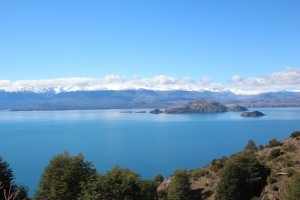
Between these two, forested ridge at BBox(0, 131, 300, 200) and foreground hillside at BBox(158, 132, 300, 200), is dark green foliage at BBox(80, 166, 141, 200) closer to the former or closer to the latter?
forested ridge at BBox(0, 131, 300, 200)

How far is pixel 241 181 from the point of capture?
27.1 meters

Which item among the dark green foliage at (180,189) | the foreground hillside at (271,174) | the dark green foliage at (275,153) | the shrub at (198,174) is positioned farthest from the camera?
the shrub at (198,174)

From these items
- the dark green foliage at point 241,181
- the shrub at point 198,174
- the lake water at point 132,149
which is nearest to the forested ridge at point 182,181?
the dark green foliage at point 241,181

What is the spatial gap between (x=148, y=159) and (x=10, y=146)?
51970 mm

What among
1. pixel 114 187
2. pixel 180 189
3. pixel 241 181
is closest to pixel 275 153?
pixel 241 181

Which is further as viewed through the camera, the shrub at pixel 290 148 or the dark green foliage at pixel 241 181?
the shrub at pixel 290 148

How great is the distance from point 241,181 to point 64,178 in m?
14.2

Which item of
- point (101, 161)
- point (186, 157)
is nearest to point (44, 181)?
point (101, 161)

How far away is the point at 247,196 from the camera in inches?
1055

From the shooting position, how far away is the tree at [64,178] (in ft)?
77.4

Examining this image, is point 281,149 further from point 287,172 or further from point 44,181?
point 44,181

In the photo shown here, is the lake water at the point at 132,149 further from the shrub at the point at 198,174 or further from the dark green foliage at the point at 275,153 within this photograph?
the dark green foliage at the point at 275,153

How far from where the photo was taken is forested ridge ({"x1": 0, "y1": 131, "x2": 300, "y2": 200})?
2222cm

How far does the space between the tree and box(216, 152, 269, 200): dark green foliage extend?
34.8 feet
